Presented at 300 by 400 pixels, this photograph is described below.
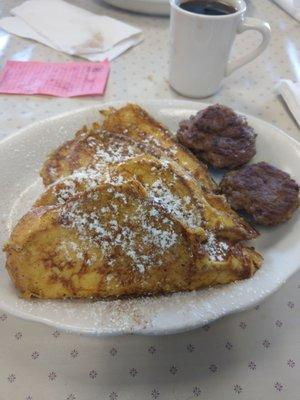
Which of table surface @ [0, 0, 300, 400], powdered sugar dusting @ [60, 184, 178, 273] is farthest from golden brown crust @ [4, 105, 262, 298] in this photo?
table surface @ [0, 0, 300, 400]

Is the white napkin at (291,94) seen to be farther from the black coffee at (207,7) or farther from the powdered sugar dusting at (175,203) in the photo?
the powdered sugar dusting at (175,203)

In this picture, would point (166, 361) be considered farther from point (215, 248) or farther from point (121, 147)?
point (121, 147)

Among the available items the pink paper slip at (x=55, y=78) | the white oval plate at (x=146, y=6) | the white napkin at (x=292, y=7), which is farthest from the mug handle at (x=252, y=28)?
the white napkin at (x=292, y=7)

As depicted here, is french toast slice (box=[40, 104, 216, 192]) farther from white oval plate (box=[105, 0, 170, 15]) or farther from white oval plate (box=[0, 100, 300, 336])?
white oval plate (box=[105, 0, 170, 15])

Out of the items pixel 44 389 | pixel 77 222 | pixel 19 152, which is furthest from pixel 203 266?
pixel 19 152

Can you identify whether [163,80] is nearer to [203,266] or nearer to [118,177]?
[118,177]
